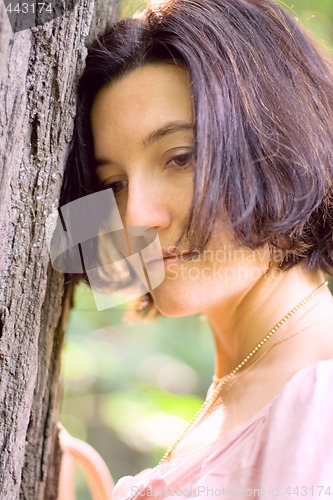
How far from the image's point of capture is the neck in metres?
1.26

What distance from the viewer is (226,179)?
43.7 inches

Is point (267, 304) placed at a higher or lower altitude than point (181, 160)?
lower

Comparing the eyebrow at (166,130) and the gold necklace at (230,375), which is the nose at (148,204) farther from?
the gold necklace at (230,375)

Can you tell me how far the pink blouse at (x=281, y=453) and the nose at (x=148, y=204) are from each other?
0.35 metres

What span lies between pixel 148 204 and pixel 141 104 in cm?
17

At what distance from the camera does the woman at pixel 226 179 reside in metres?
1.10

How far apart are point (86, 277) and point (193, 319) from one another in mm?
2213
